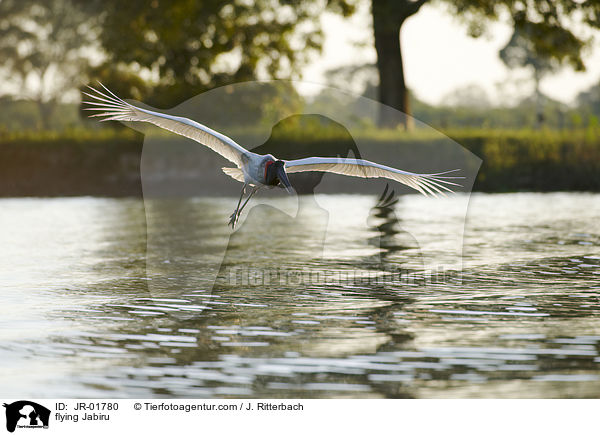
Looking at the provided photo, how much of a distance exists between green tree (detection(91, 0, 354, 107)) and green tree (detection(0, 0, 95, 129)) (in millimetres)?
41326

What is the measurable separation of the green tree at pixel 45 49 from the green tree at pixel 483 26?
154 ft

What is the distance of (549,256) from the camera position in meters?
15.6

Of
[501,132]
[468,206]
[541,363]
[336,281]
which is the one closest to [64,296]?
A: [336,281]

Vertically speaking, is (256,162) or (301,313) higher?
(256,162)

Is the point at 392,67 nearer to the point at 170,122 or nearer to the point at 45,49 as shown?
the point at 170,122

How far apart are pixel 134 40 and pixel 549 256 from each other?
90.5 feet

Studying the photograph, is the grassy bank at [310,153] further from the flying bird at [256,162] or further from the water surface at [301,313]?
the flying bird at [256,162]

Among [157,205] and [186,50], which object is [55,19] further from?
[157,205]

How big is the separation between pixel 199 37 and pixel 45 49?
174 ft

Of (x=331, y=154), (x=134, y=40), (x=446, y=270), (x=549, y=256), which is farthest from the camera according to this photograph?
(x=134, y=40)

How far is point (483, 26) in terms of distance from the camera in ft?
132
